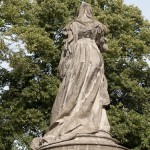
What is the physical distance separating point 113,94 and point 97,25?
11592 mm

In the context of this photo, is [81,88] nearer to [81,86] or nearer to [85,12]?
[81,86]

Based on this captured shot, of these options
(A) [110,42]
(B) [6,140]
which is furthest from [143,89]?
(B) [6,140]

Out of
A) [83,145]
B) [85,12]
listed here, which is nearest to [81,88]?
[83,145]

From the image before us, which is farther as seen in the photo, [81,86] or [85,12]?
[85,12]

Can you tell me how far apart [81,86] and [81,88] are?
0.05 m

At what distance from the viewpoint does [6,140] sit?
20594 millimetres

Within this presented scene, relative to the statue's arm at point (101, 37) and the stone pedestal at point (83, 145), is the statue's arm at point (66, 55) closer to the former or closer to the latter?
the statue's arm at point (101, 37)

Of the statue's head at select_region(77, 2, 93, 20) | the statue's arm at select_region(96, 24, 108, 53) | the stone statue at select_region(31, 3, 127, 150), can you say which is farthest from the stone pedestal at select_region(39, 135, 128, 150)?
the statue's head at select_region(77, 2, 93, 20)

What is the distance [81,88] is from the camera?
10219 mm

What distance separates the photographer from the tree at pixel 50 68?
67.2 ft

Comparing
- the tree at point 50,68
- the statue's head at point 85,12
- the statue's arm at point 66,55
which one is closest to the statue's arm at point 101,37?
the statue's head at point 85,12

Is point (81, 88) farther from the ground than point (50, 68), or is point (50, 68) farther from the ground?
point (50, 68)

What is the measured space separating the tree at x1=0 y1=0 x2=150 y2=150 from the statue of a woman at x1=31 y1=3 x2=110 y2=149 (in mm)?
8809

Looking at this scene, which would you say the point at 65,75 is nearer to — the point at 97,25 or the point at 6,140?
the point at 97,25
